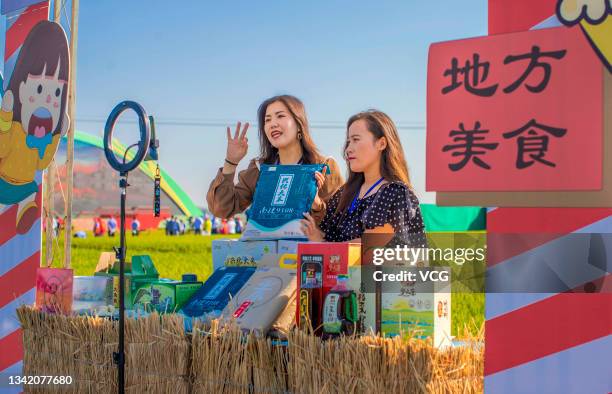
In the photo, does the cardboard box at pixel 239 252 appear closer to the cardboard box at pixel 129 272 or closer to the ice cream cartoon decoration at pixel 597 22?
the cardboard box at pixel 129 272

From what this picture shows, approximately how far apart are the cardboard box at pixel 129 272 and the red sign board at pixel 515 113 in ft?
5.83

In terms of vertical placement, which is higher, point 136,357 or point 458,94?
point 458,94

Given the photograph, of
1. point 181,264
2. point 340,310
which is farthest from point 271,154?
point 181,264

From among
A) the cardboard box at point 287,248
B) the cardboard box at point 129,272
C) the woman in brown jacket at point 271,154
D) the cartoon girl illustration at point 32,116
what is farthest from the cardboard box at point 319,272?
the cartoon girl illustration at point 32,116

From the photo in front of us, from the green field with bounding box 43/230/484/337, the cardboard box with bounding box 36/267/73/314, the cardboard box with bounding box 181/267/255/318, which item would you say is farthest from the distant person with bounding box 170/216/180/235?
the cardboard box with bounding box 181/267/255/318

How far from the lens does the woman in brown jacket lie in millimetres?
3525

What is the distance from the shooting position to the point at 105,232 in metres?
34.3

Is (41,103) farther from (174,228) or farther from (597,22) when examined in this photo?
(174,228)

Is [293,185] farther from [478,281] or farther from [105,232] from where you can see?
[105,232]

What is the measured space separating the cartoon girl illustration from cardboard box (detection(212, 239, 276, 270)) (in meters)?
1.32

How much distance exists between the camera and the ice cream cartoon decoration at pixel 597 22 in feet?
5.96

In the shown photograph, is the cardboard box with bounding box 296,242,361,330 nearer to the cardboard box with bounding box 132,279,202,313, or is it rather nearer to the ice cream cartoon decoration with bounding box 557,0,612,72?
the cardboard box with bounding box 132,279,202,313

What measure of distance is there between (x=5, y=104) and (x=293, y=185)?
2080 mm

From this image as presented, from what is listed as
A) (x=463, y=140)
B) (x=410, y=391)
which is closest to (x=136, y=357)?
(x=410, y=391)
